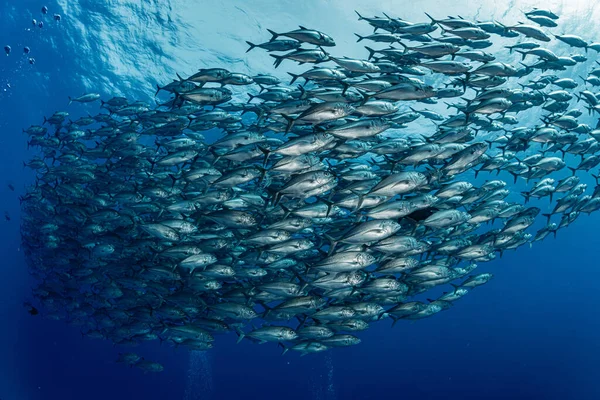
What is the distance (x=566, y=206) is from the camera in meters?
8.29

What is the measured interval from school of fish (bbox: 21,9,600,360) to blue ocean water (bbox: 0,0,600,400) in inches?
334

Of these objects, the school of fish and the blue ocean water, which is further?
Result: the blue ocean water

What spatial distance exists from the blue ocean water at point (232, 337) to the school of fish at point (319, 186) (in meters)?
8.48

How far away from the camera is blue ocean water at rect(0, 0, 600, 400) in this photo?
16062mm

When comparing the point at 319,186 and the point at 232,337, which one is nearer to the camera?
the point at 319,186

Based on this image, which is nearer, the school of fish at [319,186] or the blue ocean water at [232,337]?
the school of fish at [319,186]

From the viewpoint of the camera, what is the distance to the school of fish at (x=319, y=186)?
5422 millimetres

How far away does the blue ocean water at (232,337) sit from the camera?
52.7 ft

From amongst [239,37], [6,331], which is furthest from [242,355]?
[239,37]

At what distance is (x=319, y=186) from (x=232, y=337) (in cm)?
6033

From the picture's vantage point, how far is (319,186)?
5266mm

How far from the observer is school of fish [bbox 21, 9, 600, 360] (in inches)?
213

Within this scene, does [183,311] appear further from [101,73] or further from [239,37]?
[101,73]

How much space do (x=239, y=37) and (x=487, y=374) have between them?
4095cm
